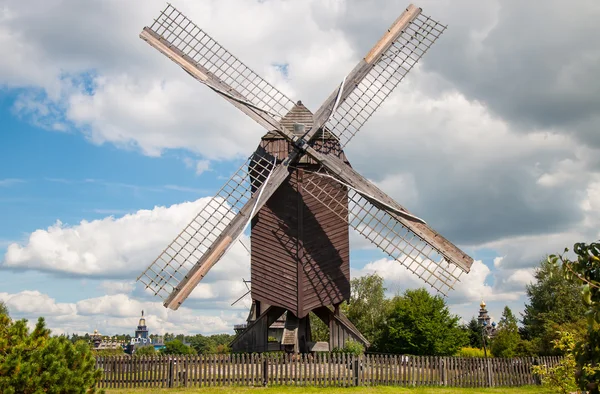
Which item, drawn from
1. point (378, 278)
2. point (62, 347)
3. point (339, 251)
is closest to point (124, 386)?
point (339, 251)

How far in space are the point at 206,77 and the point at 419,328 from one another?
13.3 metres

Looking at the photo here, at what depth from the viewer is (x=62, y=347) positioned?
328 inches

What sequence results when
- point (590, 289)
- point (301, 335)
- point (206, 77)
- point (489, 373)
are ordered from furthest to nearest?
1. point (489, 373)
2. point (301, 335)
3. point (206, 77)
4. point (590, 289)

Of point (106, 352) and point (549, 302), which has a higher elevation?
point (549, 302)

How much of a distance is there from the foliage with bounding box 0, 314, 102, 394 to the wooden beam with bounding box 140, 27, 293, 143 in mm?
10293

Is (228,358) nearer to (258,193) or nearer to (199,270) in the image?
(199,270)

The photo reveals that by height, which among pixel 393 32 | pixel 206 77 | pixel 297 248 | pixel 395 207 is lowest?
pixel 297 248

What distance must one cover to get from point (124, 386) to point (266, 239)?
20.5 ft

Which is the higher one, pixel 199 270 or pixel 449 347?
pixel 199 270

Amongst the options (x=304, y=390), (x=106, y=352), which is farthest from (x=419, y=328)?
(x=106, y=352)

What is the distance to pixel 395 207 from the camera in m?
17.3

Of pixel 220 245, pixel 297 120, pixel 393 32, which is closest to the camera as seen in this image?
pixel 220 245

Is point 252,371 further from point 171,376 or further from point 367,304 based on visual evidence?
point 367,304

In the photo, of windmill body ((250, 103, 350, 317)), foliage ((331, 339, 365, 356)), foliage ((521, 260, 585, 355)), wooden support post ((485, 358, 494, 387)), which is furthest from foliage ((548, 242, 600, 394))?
foliage ((521, 260, 585, 355))
